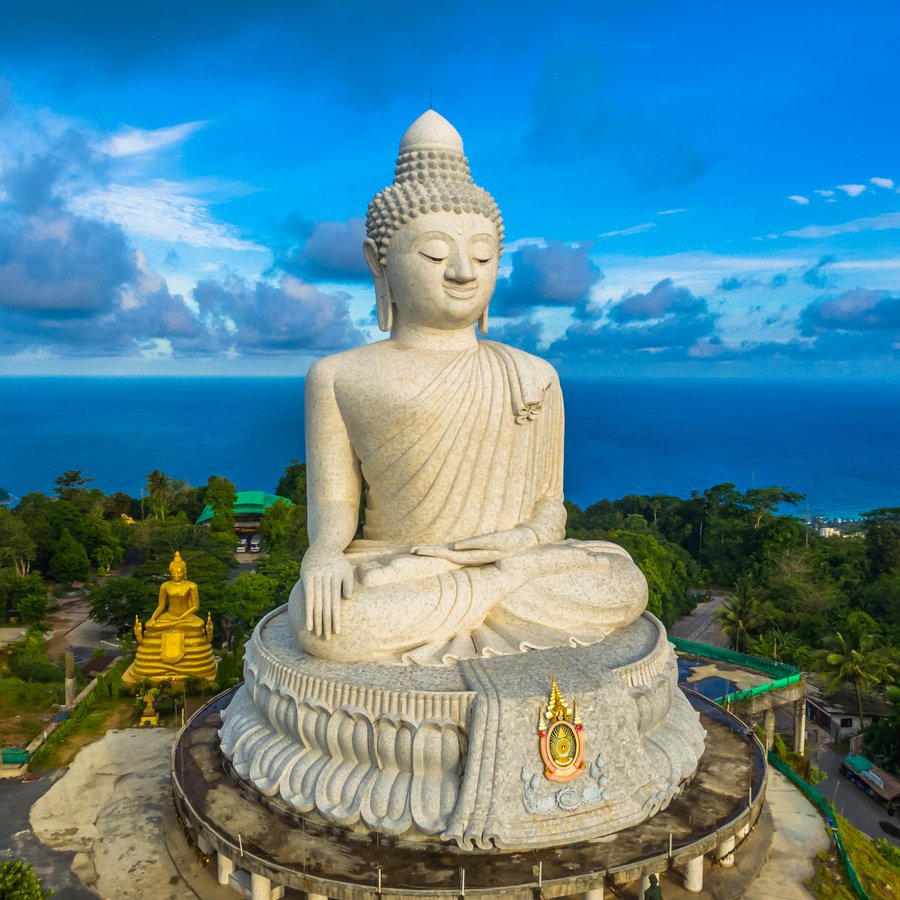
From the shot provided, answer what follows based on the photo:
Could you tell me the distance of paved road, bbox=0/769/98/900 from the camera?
7977 millimetres

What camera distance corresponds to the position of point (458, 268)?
29.6 ft

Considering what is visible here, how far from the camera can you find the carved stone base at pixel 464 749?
698cm

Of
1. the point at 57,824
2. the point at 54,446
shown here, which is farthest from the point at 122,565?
the point at 54,446

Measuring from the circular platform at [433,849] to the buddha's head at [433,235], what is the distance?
5430 millimetres

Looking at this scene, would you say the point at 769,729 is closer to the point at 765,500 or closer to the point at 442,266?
the point at 442,266

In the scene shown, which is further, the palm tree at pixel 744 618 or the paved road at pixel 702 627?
the paved road at pixel 702 627

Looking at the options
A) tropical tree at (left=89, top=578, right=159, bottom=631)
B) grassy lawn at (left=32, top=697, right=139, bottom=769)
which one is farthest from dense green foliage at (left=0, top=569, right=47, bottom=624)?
grassy lawn at (left=32, top=697, right=139, bottom=769)

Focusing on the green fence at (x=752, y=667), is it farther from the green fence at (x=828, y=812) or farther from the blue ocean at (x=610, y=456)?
the blue ocean at (x=610, y=456)

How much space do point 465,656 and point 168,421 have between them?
666ft

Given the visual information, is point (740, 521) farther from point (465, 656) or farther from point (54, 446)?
point (54, 446)

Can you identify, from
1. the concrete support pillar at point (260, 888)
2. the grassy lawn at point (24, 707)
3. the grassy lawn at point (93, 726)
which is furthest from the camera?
the grassy lawn at point (24, 707)

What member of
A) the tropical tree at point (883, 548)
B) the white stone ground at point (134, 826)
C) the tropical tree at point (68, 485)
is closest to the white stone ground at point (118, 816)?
the white stone ground at point (134, 826)

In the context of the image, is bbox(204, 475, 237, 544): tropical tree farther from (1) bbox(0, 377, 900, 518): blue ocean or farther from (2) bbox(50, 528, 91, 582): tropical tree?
(1) bbox(0, 377, 900, 518): blue ocean

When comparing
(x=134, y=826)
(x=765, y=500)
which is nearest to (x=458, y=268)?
(x=134, y=826)
